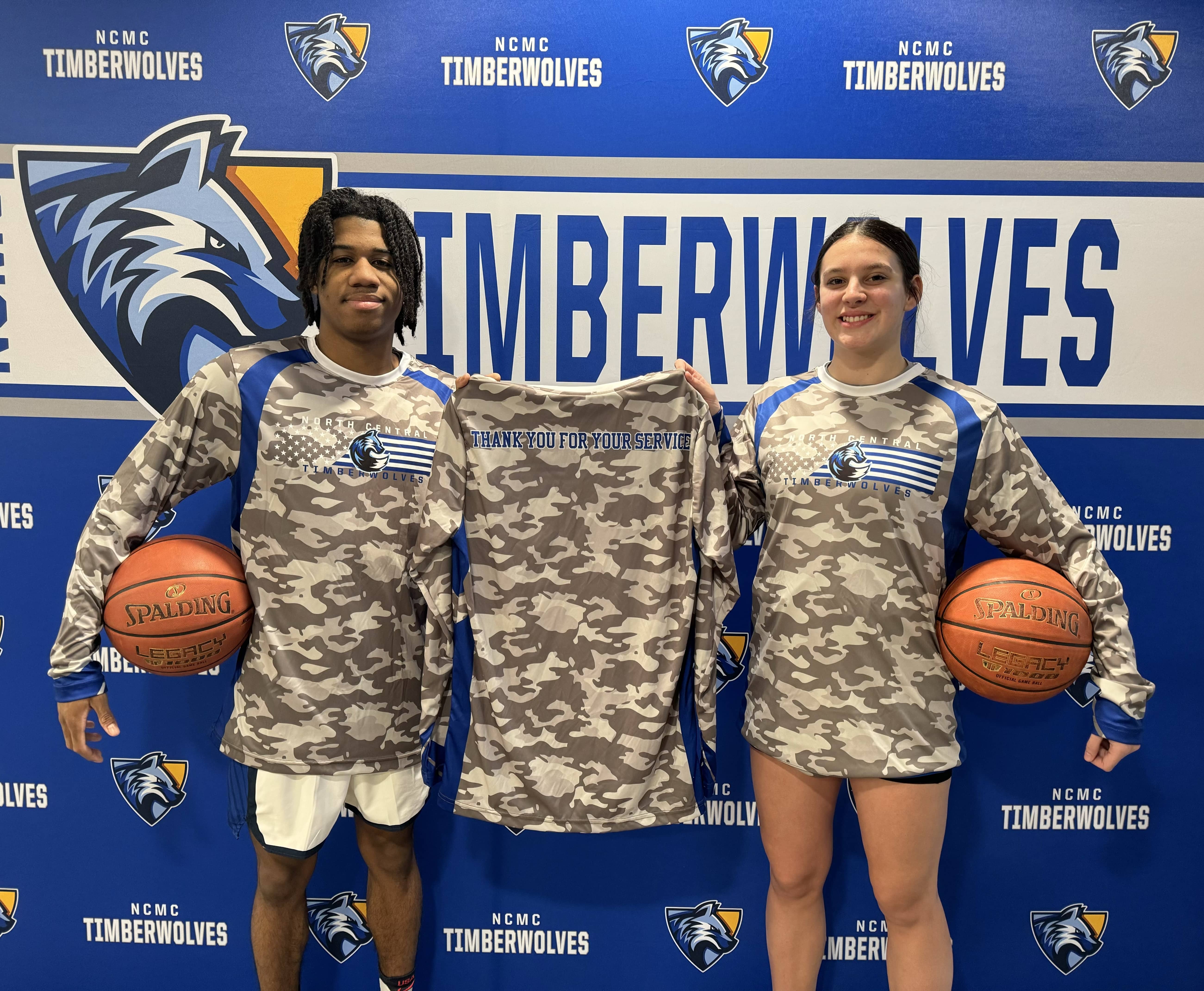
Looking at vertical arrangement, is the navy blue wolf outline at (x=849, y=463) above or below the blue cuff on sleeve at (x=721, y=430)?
below

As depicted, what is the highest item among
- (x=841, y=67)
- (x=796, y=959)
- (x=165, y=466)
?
(x=841, y=67)

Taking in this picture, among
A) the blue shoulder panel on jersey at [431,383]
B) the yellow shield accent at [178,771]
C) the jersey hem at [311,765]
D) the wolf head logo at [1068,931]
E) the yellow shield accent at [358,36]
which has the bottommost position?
the wolf head logo at [1068,931]

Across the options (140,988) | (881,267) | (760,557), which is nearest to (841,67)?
(881,267)

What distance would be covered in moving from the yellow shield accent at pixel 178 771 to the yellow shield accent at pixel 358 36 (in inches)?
82.4

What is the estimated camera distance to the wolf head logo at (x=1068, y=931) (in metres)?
2.29

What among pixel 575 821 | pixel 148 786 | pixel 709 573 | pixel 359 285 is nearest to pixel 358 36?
pixel 359 285

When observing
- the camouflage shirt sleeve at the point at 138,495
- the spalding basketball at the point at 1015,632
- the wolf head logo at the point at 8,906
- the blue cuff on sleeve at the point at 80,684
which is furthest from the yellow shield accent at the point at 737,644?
the wolf head logo at the point at 8,906

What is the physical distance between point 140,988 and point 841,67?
11.1 feet

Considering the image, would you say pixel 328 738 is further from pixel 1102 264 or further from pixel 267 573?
pixel 1102 264

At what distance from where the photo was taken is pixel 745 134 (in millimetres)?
2123

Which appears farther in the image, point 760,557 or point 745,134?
point 745,134

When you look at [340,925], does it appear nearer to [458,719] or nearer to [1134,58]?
[458,719]

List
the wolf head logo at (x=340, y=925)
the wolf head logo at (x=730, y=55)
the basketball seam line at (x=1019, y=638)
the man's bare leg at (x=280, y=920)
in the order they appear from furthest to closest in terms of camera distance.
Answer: the wolf head logo at (x=340, y=925) < the wolf head logo at (x=730, y=55) < the man's bare leg at (x=280, y=920) < the basketball seam line at (x=1019, y=638)

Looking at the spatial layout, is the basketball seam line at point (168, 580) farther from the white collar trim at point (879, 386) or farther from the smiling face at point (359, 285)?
the white collar trim at point (879, 386)
